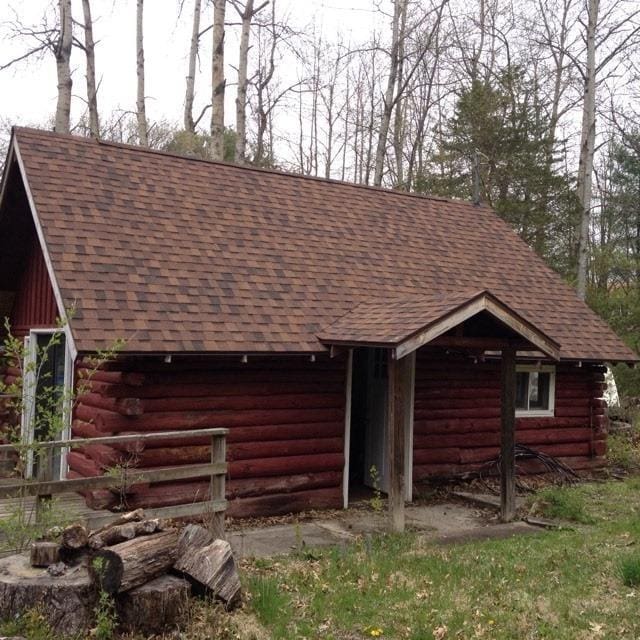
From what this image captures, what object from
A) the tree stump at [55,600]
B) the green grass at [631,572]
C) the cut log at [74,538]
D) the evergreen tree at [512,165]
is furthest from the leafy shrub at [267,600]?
the evergreen tree at [512,165]

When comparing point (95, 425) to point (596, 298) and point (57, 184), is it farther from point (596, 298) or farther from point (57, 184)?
point (596, 298)

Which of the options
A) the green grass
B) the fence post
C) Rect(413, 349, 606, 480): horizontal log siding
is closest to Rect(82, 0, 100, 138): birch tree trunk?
Rect(413, 349, 606, 480): horizontal log siding

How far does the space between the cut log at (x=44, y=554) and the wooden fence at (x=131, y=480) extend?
1.87 ft

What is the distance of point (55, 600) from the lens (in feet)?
18.2

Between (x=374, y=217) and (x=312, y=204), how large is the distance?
4.37 ft

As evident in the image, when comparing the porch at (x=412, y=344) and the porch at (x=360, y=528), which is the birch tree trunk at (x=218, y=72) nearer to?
the porch at (x=412, y=344)

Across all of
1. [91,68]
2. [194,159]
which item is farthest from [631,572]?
[91,68]

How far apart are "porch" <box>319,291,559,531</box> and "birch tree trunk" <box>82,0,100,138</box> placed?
607 inches

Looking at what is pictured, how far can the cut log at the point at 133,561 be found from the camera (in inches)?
220

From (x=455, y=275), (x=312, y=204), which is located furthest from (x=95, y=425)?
(x=455, y=275)

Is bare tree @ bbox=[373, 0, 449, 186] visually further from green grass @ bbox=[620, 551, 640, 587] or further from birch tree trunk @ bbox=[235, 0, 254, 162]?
green grass @ bbox=[620, 551, 640, 587]

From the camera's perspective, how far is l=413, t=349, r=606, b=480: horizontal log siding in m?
12.4

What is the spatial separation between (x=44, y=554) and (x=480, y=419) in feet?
28.5

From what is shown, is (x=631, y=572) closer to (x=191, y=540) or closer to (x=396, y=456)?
(x=396, y=456)
